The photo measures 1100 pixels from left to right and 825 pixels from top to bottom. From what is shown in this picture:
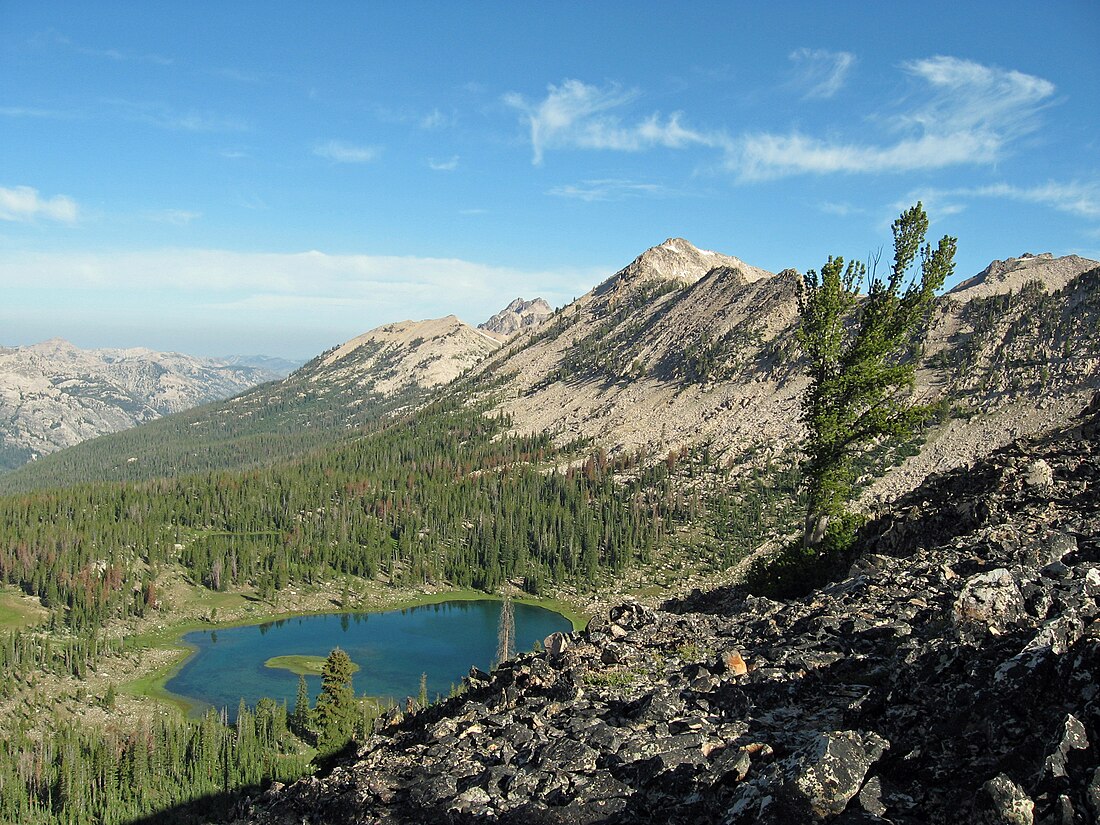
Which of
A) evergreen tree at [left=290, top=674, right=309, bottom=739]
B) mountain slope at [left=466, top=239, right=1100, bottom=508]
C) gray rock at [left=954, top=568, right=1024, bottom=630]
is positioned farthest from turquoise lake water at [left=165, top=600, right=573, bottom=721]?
gray rock at [left=954, top=568, right=1024, bottom=630]

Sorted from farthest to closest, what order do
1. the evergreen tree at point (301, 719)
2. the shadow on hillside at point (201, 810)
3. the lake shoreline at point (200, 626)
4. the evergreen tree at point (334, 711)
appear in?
the lake shoreline at point (200, 626) < the evergreen tree at point (301, 719) < the evergreen tree at point (334, 711) < the shadow on hillside at point (201, 810)

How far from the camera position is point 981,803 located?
32.8ft

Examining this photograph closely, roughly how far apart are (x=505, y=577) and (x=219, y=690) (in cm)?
6201

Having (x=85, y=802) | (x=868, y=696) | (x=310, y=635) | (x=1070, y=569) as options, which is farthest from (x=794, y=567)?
(x=310, y=635)

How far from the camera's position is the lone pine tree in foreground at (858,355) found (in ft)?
127

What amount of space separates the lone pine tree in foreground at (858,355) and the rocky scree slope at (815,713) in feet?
26.7

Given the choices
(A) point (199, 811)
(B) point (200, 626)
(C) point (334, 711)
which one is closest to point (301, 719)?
(C) point (334, 711)

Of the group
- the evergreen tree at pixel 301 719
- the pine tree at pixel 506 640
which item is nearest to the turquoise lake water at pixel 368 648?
the pine tree at pixel 506 640

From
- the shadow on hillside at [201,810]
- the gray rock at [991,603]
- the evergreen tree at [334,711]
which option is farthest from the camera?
the evergreen tree at [334,711]

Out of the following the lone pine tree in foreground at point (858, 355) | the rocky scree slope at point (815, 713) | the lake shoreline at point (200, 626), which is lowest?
the lake shoreline at point (200, 626)

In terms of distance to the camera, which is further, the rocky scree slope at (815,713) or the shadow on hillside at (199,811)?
the shadow on hillside at (199,811)

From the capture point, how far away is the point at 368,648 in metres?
115

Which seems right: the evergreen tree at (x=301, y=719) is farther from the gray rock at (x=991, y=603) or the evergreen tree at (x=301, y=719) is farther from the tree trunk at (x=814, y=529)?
the gray rock at (x=991, y=603)

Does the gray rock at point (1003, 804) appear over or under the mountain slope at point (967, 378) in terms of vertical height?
under
